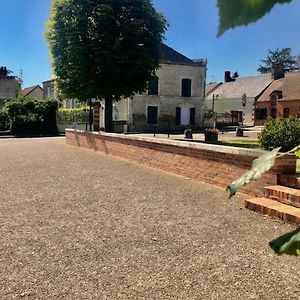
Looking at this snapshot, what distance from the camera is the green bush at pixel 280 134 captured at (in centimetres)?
1257

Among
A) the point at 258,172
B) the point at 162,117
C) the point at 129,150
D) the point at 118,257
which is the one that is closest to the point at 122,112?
the point at 162,117

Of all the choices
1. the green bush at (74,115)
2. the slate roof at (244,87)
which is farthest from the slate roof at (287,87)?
the green bush at (74,115)

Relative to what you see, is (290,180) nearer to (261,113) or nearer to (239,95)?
(261,113)

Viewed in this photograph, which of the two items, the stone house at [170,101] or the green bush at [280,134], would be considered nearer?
the green bush at [280,134]

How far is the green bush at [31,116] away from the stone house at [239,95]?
2161cm

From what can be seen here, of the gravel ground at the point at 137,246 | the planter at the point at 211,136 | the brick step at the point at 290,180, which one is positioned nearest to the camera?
the gravel ground at the point at 137,246

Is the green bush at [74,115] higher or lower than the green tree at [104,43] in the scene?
lower

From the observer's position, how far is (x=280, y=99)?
163 feet

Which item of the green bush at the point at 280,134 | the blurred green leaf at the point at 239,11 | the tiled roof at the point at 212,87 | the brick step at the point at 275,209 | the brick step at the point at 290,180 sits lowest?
the brick step at the point at 275,209

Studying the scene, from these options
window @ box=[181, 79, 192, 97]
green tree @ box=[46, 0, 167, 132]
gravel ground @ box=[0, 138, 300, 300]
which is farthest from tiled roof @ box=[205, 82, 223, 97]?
gravel ground @ box=[0, 138, 300, 300]

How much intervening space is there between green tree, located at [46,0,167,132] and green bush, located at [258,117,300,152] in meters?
9.92

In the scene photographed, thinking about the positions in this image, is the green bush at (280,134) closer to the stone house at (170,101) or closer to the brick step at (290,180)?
the brick step at (290,180)

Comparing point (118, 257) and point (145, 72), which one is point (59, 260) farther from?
point (145, 72)

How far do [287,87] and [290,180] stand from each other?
45528mm
